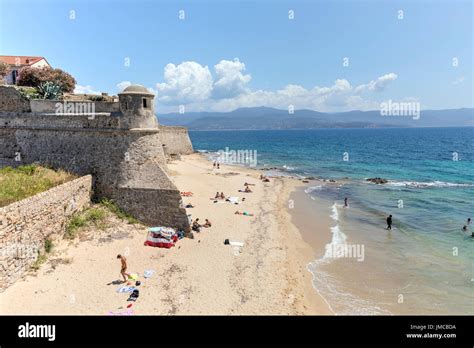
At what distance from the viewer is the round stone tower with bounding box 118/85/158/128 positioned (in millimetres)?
19875

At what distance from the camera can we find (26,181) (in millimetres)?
16781

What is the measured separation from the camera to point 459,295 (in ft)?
50.2

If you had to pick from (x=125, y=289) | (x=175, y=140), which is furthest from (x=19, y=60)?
(x=125, y=289)

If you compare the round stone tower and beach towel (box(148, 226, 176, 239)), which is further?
the round stone tower

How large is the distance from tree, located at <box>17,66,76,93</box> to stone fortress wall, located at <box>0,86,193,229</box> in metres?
10.00

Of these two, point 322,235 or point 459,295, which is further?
point 322,235

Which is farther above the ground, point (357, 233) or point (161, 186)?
point (161, 186)

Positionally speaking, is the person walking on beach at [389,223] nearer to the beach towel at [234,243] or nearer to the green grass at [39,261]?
the beach towel at [234,243]

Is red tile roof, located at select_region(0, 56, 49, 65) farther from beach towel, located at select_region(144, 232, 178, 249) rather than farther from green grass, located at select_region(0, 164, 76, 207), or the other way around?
beach towel, located at select_region(144, 232, 178, 249)

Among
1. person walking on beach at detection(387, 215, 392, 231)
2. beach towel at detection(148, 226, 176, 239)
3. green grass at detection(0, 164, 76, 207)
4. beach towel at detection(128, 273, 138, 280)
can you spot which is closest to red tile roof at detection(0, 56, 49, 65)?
green grass at detection(0, 164, 76, 207)

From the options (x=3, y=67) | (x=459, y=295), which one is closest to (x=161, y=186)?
(x=459, y=295)

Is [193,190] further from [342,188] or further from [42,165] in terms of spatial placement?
[342,188]

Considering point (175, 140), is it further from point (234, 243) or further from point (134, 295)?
point (134, 295)

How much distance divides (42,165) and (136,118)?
7.58m
